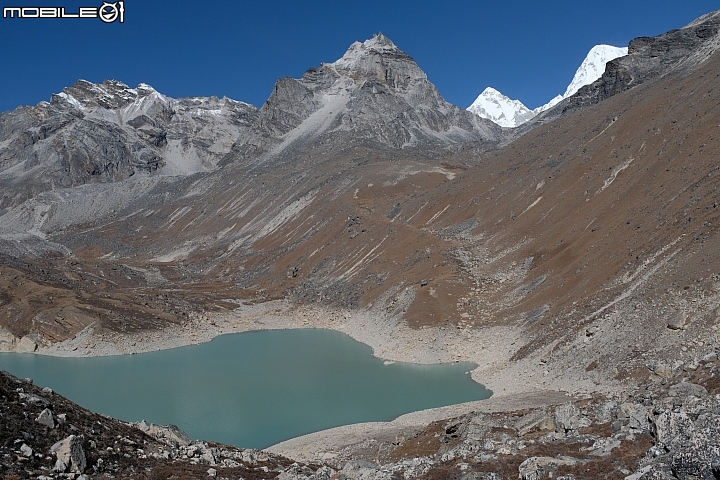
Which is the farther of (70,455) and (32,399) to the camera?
(32,399)

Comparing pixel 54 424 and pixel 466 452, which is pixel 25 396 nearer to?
pixel 54 424

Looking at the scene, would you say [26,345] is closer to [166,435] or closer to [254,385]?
[254,385]

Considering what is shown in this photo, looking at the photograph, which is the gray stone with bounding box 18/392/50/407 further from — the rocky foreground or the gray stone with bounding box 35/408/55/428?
the gray stone with bounding box 35/408/55/428

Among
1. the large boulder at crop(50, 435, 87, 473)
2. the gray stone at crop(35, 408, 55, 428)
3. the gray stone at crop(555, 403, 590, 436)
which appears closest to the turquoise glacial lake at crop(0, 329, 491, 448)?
the gray stone at crop(35, 408, 55, 428)

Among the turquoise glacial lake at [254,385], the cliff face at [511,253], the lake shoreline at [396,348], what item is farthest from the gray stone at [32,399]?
the cliff face at [511,253]

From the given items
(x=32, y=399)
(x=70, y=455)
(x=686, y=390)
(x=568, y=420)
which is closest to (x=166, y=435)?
(x=32, y=399)

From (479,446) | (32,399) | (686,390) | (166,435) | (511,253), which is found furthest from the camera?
(511,253)

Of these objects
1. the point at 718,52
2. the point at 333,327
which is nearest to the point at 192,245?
the point at 333,327
